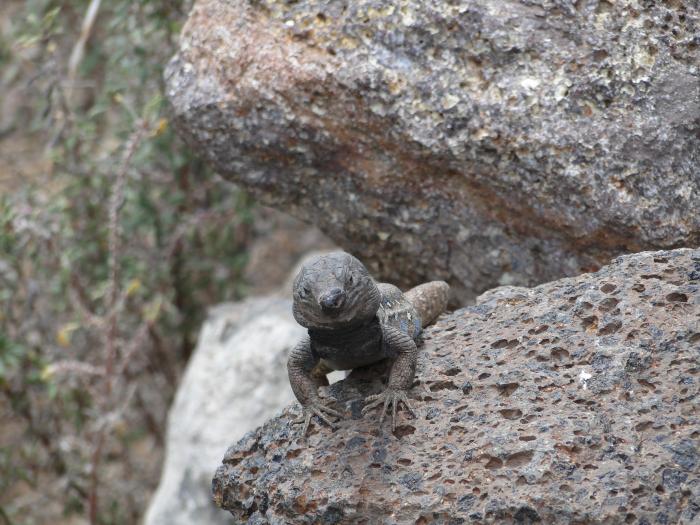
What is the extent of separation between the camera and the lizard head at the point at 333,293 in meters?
3.36

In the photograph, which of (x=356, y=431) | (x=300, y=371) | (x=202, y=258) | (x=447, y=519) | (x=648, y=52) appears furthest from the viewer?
(x=202, y=258)

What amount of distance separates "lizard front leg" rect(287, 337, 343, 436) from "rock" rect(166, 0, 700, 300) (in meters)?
1.17

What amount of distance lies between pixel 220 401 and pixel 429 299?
220 cm

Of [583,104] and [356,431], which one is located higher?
[583,104]

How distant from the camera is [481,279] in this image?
189 inches

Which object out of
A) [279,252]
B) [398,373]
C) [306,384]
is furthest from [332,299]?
[279,252]

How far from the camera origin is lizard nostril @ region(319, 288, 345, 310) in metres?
3.32

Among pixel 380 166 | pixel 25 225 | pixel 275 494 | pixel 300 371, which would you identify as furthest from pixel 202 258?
pixel 275 494

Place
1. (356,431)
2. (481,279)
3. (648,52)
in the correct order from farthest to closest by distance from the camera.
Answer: (481,279), (648,52), (356,431)

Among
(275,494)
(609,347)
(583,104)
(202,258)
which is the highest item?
(583,104)

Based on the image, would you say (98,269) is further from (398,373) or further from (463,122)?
(398,373)

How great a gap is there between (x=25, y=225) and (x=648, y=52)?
4.15 m

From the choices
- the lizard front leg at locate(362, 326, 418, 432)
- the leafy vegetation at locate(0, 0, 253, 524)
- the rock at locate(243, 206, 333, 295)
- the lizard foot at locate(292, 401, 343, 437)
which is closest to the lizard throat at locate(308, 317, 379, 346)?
the lizard front leg at locate(362, 326, 418, 432)

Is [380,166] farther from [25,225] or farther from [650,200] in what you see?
[25,225]
